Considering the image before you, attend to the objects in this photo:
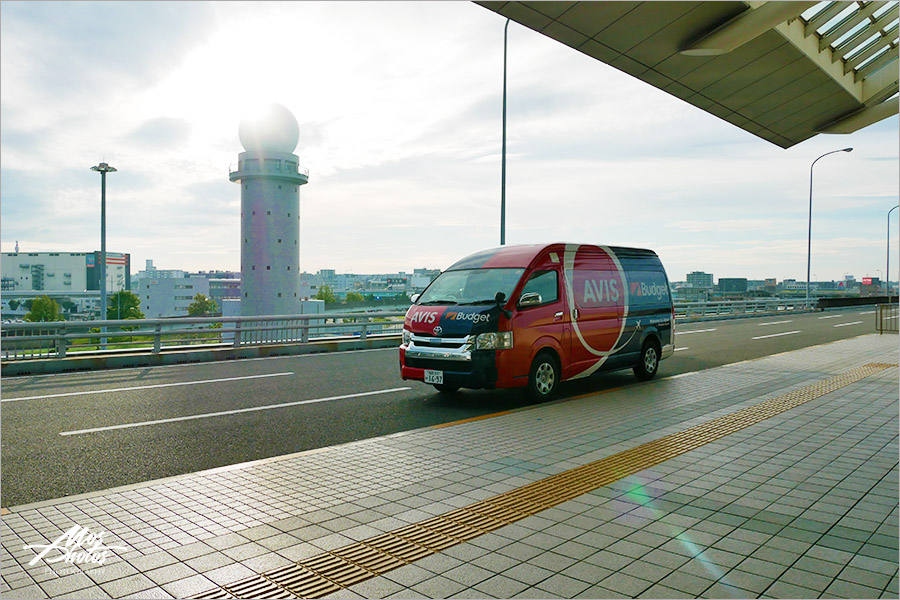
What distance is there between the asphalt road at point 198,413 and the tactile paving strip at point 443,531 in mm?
2678

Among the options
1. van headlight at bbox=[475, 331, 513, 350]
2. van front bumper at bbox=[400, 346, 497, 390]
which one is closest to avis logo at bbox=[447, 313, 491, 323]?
van headlight at bbox=[475, 331, 513, 350]

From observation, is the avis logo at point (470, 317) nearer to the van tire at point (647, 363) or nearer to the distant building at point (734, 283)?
the van tire at point (647, 363)

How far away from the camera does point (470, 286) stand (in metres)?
9.49

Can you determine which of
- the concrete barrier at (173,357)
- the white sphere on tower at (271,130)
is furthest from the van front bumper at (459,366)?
the white sphere on tower at (271,130)

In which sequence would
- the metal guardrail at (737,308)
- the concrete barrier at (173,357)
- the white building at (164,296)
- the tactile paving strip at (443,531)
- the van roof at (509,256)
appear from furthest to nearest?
the white building at (164,296), the metal guardrail at (737,308), the concrete barrier at (173,357), the van roof at (509,256), the tactile paving strip at (443,531)

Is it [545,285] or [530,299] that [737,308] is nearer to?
[545,285]

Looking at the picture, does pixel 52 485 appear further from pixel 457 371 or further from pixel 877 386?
pixel 877 386

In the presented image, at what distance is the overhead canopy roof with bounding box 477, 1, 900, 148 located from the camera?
9.55m

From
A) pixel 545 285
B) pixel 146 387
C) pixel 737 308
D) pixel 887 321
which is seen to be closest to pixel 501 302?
pixel 545 285

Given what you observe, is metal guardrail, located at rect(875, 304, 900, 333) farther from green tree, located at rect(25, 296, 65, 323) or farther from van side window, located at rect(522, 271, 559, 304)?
green tree, located at rect(25, 296, 65, 323)

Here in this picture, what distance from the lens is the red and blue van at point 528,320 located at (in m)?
8.68

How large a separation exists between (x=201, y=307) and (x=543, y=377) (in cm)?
11747

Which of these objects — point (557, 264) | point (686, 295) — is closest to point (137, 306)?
point (686, 295)

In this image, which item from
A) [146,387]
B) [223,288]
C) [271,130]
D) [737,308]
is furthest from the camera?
[223,288]
